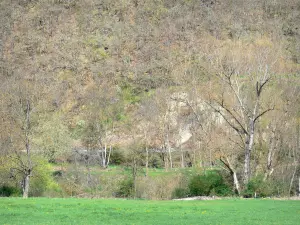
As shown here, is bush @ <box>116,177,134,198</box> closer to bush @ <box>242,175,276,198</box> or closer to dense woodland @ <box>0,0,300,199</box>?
dense woodland @ <box>0,0,300,199</box>

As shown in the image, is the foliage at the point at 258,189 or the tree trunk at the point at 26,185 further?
the tree trunk at the point at 26,185

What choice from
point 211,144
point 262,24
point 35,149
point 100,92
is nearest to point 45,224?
point 211,144

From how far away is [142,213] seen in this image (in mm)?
23906

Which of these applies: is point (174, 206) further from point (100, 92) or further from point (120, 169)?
point (100, 92)

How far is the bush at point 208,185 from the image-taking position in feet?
130

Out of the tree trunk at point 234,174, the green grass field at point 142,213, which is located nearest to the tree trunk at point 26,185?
the green grass field at point 142,213

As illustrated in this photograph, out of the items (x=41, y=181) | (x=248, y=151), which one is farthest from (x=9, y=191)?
(x=248, y=151)

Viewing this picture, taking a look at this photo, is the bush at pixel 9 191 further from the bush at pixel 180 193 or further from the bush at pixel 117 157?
the bush at pixel 117 157

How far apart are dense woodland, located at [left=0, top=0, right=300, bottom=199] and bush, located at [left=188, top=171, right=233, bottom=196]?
0.29 ft

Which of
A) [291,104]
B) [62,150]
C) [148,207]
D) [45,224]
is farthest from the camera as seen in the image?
[62,150]

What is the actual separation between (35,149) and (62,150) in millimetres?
5372

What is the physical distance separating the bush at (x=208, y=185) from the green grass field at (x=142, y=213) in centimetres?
1082

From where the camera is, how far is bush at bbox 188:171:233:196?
39.7m

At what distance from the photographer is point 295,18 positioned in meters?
93.6
